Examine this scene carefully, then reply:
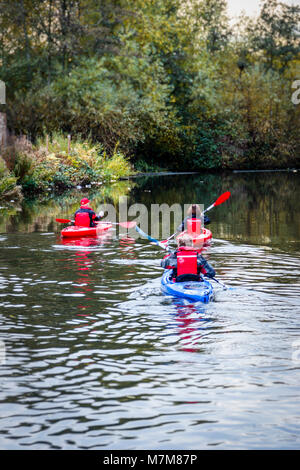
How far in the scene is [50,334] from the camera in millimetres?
9641

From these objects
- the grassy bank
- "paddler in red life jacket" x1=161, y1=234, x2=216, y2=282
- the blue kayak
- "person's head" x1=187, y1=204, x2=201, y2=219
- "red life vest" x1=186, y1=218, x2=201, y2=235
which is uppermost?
the grassy bank

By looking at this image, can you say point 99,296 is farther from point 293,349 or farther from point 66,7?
point 66,7

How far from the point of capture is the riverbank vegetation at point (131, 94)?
44.3 m

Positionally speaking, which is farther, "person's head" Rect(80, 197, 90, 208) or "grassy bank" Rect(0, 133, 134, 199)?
"grassy bank" Rect(0, 133, 134, 199)

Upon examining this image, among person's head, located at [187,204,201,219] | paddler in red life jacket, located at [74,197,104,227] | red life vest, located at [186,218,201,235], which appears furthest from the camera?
paddler in red life jacket, located at [74,197,104,227]

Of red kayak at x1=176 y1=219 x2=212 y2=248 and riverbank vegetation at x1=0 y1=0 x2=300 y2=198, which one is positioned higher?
riverbank vegetation at x1=0 y1=0 x2=300 y2=198

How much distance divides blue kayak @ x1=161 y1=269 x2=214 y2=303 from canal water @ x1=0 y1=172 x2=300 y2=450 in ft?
0.43

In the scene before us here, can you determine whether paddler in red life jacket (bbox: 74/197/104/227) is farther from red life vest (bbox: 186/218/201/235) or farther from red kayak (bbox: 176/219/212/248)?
red life vest (bbox: 186/218/201/235)

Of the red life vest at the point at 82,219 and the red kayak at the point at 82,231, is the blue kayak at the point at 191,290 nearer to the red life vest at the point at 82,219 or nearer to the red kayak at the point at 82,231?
the red kayak at the point at 82,231

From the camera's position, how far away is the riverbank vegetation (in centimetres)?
4434

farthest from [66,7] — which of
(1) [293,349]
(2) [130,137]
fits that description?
(1) [293,349]

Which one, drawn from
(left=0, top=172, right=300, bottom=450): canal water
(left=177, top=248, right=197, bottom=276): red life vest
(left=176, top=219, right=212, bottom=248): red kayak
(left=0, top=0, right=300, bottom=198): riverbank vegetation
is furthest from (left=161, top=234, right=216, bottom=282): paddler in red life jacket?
(left=0, top=0, right=300, bottom=198): riverbank vegetation

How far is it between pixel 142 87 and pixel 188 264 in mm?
41294

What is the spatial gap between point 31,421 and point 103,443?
81 centimetres
